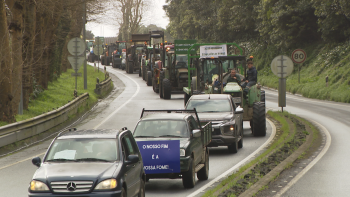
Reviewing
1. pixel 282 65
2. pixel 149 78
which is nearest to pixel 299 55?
pixel 282 65

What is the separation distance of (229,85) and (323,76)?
23.3m

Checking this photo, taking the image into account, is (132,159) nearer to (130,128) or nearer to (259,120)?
(259,120)

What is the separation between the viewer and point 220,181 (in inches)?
475

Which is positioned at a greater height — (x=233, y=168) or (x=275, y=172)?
(x=275, y=172)

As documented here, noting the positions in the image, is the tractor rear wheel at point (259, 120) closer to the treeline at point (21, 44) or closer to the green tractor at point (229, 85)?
the green tractor at point (229, 85)

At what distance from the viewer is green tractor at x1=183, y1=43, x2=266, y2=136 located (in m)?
20.0

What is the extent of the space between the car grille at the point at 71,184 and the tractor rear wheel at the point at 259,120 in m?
12.5

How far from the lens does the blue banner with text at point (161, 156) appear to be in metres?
11.0

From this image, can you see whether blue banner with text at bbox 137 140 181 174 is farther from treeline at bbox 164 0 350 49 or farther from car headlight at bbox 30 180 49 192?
treeline at bbox 164 0 350 49

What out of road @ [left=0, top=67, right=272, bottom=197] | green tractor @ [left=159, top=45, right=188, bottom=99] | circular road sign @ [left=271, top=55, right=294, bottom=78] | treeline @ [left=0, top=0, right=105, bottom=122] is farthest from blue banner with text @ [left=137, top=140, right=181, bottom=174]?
green tractor @ [left=159, top=45, right=188, bottom=99]

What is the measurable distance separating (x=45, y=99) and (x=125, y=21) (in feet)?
212

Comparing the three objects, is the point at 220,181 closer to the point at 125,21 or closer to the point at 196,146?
the point at 196,146

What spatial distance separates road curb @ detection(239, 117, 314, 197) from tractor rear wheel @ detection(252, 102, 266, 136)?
2.23m

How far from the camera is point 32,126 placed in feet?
62.6
